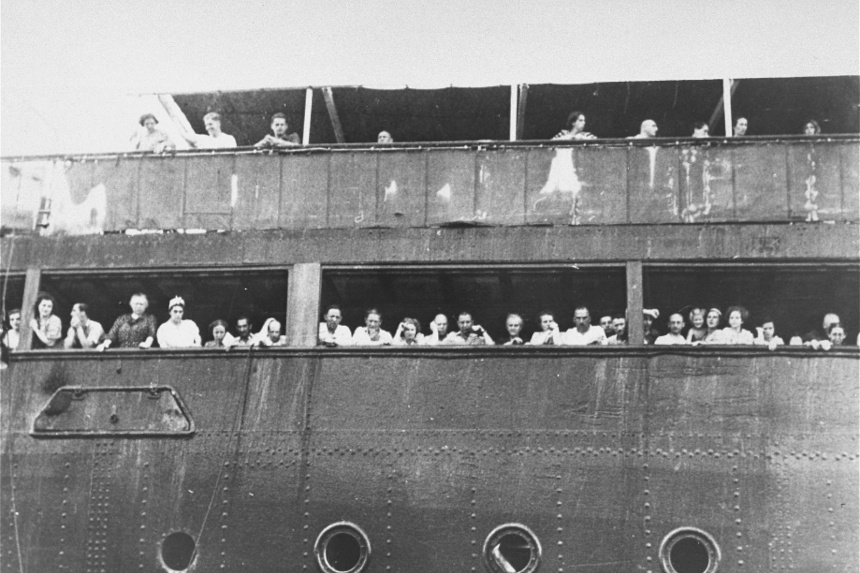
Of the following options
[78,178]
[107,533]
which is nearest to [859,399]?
[107,533]

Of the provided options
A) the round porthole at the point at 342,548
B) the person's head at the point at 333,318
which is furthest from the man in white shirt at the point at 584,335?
the round porthole at the point at 342,548

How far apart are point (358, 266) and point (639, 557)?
14.7 feet

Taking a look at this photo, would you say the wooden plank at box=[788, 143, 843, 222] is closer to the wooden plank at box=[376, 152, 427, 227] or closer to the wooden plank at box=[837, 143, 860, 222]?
the wooden plank at box=[837, 143, 860, 222]

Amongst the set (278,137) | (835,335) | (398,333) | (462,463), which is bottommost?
(462,463)

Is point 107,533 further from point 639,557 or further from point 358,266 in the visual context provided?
point 639,557

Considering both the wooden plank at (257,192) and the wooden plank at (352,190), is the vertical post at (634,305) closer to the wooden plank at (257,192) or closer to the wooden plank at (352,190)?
the wooden plank at (352,190)

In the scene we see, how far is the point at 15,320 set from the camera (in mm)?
12219

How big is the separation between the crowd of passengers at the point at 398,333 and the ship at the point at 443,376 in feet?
0.64

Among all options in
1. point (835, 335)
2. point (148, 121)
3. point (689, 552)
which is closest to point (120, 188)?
point (148, 121)

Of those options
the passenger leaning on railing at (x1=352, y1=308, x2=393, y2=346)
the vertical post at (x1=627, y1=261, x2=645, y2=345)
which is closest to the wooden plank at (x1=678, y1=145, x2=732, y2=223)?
the vertical post at (x1=627, y1=261, x2=645, y2=345)

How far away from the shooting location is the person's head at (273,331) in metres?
11.4

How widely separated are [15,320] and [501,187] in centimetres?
609

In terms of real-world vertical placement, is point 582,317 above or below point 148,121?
below

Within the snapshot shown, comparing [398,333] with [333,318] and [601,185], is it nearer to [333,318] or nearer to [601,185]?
[333,318]
